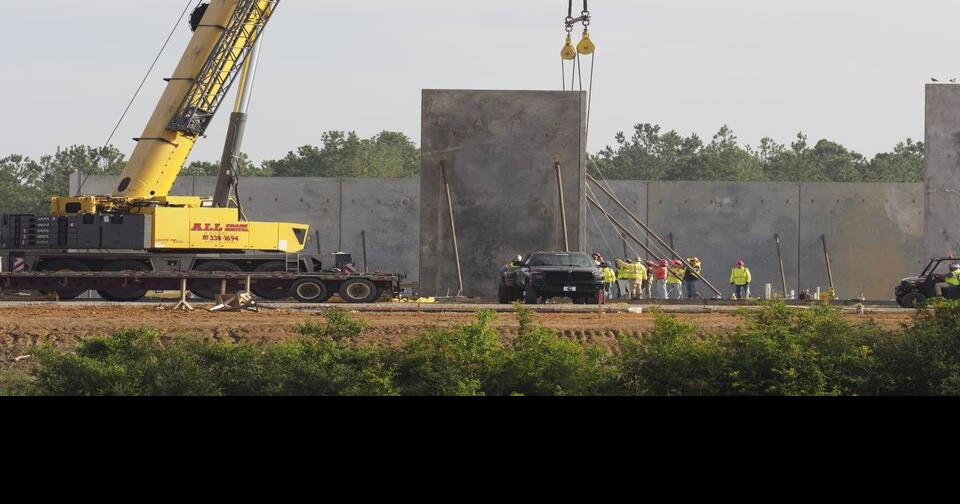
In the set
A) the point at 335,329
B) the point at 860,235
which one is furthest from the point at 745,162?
the point at 335,329

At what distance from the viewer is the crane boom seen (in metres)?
32.2

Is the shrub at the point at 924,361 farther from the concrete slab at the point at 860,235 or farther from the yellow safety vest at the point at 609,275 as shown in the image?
the concrete slab at the point at 860,235

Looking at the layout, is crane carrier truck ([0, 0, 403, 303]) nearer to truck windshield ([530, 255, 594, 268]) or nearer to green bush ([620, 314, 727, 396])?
truck windshield ([530, 255, 594, 268])

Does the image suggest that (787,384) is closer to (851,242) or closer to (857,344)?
(857,344)

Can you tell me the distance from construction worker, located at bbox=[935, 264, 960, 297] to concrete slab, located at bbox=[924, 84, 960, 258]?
26.5 feet

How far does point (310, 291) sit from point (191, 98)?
5706 mm

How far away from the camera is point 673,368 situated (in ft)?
46.1

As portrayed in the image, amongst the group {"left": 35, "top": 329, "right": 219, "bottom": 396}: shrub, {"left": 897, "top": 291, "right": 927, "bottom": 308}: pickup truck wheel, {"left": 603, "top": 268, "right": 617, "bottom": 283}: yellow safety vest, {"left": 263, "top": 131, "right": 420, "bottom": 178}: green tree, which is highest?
{"left": 263, "top": 131, "right": 420, "bottom": 178}: green tree

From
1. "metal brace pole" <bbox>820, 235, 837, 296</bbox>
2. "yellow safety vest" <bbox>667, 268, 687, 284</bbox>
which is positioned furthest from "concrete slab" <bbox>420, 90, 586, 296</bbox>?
"metal brace pole" <bbox>820, 235, 837, 296</bbox>

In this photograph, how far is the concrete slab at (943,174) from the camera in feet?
132

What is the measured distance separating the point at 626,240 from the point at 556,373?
33.4 meters

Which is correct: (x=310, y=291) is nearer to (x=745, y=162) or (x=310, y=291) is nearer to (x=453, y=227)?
(x=453, y=227)
